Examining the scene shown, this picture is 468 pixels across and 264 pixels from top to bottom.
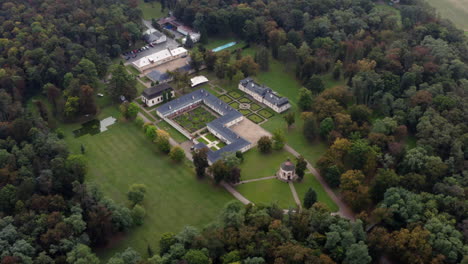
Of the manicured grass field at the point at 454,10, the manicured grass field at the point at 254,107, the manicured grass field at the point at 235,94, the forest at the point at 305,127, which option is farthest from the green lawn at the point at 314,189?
the manicured grass field at the point at 454,10

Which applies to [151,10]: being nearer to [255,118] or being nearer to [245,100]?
[245,100]

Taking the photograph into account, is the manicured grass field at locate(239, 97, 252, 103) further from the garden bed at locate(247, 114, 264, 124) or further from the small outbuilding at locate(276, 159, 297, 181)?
the small outbuilding at locate(276, 159, 297, 181)

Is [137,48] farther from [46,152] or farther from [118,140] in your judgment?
[46,152]

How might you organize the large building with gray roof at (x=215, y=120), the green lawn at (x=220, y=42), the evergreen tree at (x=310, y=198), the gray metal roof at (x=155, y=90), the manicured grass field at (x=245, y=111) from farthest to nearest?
1. the green lawn at (x=220, y=42)
2. the gray metal roof at (x=155, y=90)
3. the manicured grass field at (x=245, y=111)
4. the large building with gray roof at (x=215, y=120)
5. the evergreen tree at (x=310, y=198)

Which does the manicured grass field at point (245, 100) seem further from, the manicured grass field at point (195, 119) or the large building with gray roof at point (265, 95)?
the manicured grass field at point (195, 119)

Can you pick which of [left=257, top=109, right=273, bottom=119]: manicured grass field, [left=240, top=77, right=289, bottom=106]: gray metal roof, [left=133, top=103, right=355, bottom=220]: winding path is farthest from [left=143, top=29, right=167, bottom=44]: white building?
[left=133, top=103, right=355, bottom=220]: winding path

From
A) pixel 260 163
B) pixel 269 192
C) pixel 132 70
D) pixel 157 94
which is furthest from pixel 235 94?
pixel 269 192
